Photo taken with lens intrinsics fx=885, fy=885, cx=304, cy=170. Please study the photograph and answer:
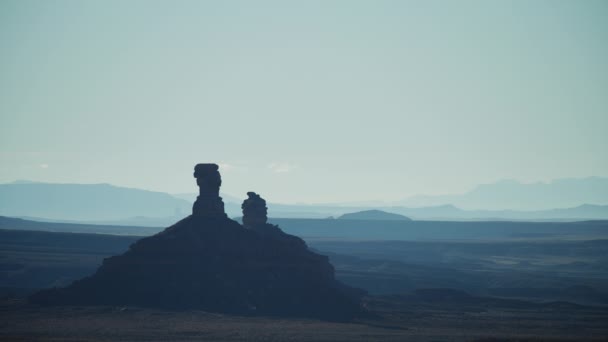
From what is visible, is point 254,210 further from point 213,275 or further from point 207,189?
point 213,275

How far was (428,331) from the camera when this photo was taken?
75.4 m

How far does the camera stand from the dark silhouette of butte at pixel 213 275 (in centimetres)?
8362

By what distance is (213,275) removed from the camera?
86.2 metres

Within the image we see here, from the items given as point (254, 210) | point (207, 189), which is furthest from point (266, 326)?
point (254, 210)

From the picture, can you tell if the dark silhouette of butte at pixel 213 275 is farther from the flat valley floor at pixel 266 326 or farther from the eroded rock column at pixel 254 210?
the eroded rock column at pixel 254 210

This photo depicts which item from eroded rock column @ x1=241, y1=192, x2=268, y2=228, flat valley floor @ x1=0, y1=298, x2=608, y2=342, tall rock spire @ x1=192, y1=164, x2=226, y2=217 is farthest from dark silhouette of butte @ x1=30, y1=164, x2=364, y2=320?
eroded rock column @ x1=241, y1=192, x2=268, y2=228

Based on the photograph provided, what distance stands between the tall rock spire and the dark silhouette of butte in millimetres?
61

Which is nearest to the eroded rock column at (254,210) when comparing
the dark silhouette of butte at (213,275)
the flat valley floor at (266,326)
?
the dark silhouette of butte at (213,275)

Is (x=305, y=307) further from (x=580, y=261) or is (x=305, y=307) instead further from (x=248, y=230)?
(x=580, y=261)

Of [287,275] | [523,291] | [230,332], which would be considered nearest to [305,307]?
[287,275]

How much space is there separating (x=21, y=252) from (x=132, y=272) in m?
66.8

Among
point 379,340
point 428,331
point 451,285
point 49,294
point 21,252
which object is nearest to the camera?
point 379,340

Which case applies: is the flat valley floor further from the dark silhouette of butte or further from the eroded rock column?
the eroded rock column

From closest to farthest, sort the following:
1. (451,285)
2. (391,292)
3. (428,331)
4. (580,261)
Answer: (428,331), (391,292), (451,285), (580,261)
